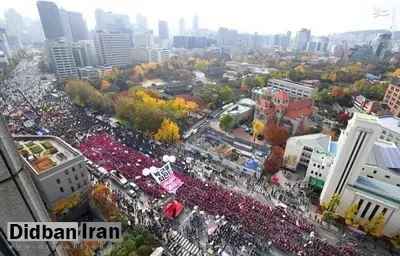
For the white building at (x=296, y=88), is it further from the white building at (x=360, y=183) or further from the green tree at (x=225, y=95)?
the white building at (x=360, y=183)

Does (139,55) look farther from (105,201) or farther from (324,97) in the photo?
(105,201)

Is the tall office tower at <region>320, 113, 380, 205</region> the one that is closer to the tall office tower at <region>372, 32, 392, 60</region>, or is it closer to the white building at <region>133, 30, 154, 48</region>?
the tall office tower at <region>372, 32, 392, 60</region>

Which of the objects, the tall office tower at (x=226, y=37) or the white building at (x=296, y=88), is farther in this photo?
the tall office tower at (x=226, y=37)

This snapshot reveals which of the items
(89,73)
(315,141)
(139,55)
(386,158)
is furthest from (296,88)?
(139,55)

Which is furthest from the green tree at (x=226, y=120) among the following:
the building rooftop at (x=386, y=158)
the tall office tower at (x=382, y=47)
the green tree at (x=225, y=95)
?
the tall office tower at (x=382, y=47)

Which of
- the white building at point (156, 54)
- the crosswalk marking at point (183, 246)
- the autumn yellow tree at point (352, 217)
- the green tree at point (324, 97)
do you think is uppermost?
the white building at point (156, 54)

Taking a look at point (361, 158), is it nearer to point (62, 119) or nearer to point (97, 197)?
point (97, 197)

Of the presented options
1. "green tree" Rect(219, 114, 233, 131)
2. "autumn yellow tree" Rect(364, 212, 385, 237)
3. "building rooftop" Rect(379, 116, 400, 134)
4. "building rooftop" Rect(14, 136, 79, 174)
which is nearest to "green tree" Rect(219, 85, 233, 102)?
"green tree" Rect(219, 114, 233, 131)

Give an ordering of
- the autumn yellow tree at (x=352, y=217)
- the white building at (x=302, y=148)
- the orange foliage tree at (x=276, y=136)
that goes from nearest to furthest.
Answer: the autumn yellow tree at (x=352, y=217)
the white building at (x=302, y=148)
the orange foliage tree at (x=276, y=136)
